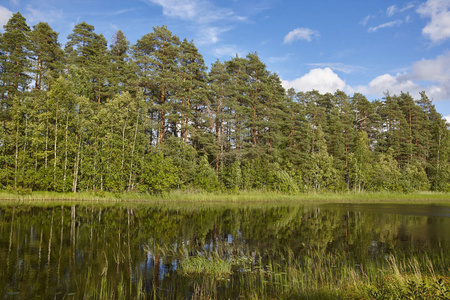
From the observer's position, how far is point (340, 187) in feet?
156

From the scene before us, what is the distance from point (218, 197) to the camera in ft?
112

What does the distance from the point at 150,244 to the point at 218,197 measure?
21.4 meters

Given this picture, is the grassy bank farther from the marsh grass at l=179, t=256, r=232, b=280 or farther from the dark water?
the marsh grass at l=179, t=256, r=232, b=280

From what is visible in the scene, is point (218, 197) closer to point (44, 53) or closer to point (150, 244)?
point (150, 244)

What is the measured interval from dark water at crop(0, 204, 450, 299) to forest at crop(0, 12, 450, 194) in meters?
10.4

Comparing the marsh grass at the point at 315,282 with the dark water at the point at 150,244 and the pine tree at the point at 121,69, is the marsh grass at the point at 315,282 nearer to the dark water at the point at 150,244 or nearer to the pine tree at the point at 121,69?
the dark water at the point at 150,244

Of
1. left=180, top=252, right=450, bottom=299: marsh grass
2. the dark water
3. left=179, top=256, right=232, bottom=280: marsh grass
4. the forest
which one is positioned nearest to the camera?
left=180, top=252, right=450, bottom=299: marsh grass

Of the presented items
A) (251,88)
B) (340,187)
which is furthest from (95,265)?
(340,187)

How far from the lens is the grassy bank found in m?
29.3

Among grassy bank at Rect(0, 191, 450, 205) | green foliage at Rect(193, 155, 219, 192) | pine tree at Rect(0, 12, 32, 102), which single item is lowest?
grassy bank at Rect(0, 191, 450, 205)

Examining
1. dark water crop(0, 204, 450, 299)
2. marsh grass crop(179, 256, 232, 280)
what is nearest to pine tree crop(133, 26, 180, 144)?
dark water crop(0, 204, 450, 299)

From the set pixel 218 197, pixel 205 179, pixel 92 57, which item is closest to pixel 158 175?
pixel 205 179

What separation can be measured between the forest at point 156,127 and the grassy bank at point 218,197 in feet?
4.56

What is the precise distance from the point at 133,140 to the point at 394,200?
135 feet
